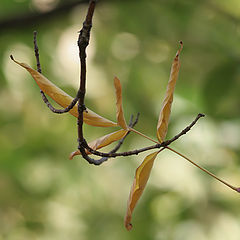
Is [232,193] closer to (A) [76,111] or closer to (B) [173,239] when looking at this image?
(B) [173,239]

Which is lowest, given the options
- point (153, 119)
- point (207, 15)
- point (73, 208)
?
point (73, 208)

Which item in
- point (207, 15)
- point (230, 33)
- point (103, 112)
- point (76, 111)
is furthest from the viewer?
→ point (103, 112)

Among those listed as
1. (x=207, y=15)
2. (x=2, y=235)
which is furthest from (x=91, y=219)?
(x=207, y=15)

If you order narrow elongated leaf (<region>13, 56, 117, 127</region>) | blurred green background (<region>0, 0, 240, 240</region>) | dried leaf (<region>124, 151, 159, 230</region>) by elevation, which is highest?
narrow elongated leaf (<region>13, 56, 117, 127</region>)

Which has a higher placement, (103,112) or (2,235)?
(103,112)

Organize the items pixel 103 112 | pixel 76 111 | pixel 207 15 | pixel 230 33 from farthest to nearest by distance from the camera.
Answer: pixel 103 112
pixel 207 15
pixel 230 33
pixel 76 111

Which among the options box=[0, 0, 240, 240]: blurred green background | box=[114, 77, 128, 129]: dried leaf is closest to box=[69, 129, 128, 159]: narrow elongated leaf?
box=[114, 77, 128, 129]: dried leaf

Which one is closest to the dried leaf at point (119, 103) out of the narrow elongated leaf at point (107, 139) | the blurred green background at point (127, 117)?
the narrow elongated leaf at point (107, 139)

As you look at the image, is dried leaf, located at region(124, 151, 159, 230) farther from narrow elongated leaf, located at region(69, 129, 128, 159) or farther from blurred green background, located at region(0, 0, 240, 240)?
blurred green background, located at region(0, 0, 240, 240)

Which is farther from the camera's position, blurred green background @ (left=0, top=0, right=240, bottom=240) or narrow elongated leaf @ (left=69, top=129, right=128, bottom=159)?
blurred green background @ (left=0, top=0, right=240, bottom=240)
